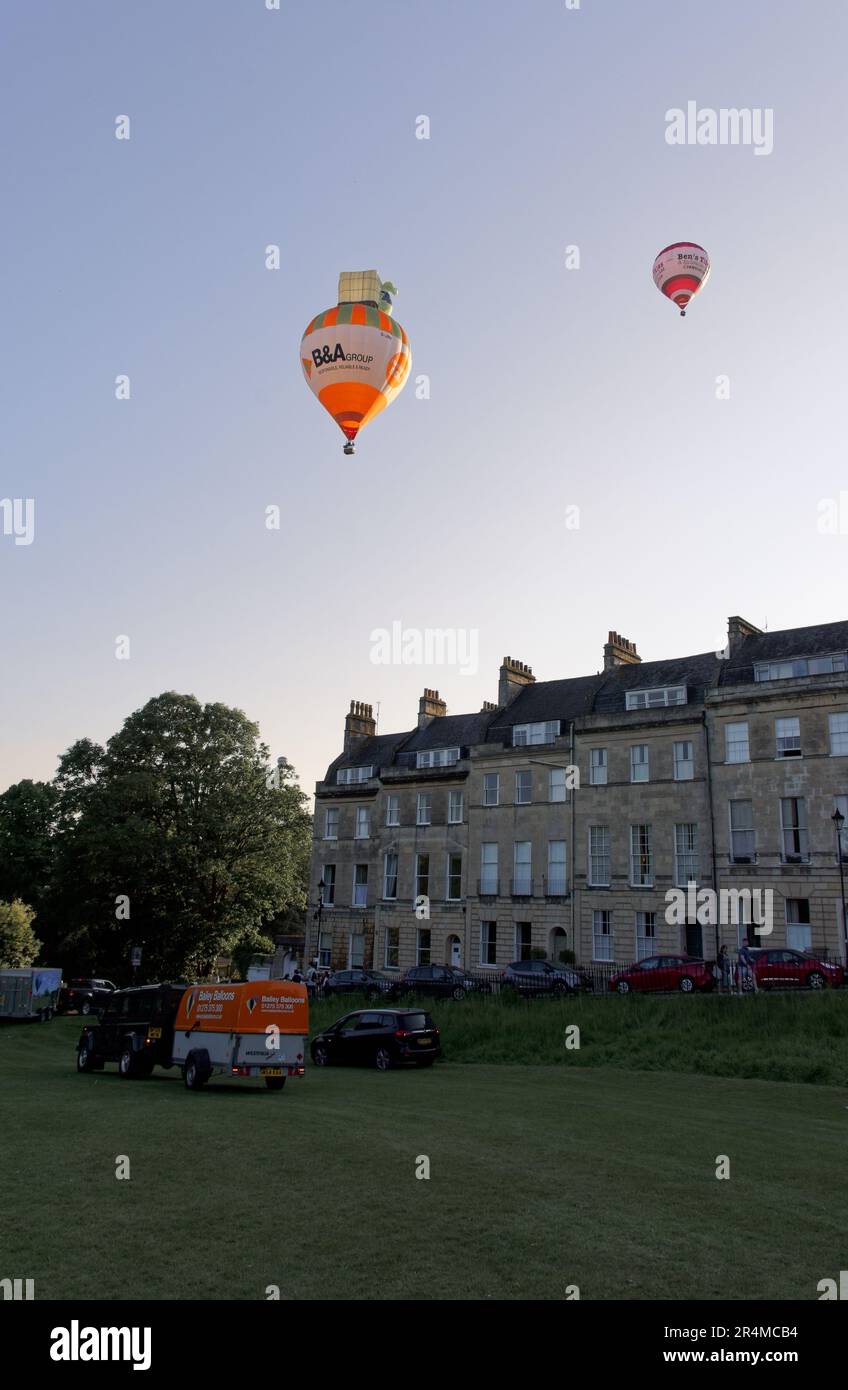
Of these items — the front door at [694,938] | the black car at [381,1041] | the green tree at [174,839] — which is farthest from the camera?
the green tree at [174,839]

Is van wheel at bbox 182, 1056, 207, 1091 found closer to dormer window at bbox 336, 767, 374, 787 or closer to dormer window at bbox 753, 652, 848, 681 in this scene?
dormer window at bbox 753, 652, 848, 681

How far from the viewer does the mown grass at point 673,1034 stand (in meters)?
25.2

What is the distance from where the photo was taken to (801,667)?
44.8 meters

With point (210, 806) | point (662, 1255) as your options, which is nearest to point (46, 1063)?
point (662, 1255)

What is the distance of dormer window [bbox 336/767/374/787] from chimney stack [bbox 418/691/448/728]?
4326 millimetres

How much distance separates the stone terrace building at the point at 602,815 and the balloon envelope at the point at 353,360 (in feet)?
Answer: 82.7

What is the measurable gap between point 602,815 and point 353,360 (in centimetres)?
2881

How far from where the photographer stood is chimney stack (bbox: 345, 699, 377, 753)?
65.9 m

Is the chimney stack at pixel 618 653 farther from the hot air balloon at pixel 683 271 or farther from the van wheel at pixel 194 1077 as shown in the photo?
the van wheel at pixel 194 1077

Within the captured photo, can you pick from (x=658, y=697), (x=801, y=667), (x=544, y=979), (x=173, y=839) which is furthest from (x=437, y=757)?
(x=801, y=667)

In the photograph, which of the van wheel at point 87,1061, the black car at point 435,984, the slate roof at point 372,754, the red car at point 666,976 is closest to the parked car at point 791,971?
the red car at point 666,976

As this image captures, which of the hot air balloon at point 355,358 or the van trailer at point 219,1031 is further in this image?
the hot air balloon at point 355,358

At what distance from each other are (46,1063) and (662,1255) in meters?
25.3
